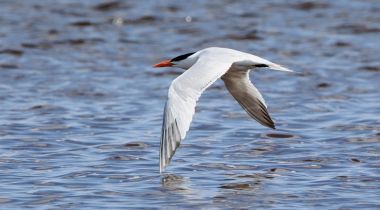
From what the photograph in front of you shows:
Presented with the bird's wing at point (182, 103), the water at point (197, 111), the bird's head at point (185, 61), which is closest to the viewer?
the bird's wing at point (182, 103)

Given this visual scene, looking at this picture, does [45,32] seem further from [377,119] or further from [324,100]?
[377,119]

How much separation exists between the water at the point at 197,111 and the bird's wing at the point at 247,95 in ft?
0.97

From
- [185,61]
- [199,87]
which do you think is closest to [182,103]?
[199,87]

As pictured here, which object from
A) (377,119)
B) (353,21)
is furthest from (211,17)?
(377,119)

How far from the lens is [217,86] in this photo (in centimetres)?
1042

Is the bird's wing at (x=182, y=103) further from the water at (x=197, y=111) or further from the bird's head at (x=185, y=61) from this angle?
the bird's head at (x=185, y=61)

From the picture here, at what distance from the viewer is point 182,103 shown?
239 inches

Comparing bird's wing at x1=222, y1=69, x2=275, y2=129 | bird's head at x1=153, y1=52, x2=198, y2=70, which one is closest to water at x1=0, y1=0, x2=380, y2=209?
bird's wing at x1=222, y1=69, x2=275, y2=129

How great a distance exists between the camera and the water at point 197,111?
20.4 ft

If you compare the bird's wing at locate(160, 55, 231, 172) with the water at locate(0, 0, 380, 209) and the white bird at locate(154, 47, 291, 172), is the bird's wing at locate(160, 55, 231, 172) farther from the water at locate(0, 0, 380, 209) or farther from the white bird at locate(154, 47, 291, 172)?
the water at locate(0, 0, 380, 209)

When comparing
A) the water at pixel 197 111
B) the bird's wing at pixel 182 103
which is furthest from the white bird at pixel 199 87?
the water at pixel 197 111

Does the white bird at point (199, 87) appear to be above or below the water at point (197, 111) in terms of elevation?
above

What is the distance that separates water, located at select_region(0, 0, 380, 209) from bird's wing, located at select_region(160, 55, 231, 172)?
0.36 meters


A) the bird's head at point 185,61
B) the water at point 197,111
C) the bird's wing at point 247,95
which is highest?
the bird's head at point 185,61
